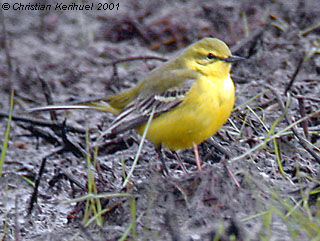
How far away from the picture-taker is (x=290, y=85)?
5.96 meters

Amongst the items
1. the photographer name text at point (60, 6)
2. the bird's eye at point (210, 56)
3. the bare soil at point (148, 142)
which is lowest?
the photographer name text at point (60, 6)

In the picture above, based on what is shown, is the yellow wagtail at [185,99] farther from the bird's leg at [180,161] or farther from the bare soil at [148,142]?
the bare soil at [148,142]

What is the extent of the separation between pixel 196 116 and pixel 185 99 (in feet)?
0.63

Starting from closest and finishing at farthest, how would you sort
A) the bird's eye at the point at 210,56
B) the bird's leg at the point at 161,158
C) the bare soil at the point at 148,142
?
the bare soil at the point at 148,142, the bird's leg at the point at 161,158, the bird's eye at the point at 210,56

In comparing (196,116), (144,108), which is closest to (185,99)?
(196,116)

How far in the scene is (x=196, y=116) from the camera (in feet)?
15.5

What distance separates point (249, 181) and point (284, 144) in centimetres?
125

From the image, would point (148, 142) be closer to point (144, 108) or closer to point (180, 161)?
point (144, 108)

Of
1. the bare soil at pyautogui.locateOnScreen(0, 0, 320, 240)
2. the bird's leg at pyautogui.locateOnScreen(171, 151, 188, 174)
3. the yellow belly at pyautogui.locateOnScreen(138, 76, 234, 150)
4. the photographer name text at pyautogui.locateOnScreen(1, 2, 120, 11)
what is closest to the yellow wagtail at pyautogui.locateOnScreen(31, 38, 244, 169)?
the yellow belly at pyautogui.locateOnScreen(138, 76, 234, 150)

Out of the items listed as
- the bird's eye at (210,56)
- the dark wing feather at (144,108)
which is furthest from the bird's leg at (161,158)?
the bird's eye at (210,56)

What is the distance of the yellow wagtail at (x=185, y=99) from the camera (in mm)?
4734

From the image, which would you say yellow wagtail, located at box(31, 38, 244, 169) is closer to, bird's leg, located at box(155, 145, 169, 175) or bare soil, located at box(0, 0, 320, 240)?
bird's leg, located at box(155, 145, 169, 175)

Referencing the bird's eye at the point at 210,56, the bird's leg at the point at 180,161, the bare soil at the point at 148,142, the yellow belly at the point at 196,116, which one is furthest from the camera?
the bird's eye at the point at 210,56

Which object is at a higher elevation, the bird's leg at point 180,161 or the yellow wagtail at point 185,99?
the yellow wagtail at point 185,99
